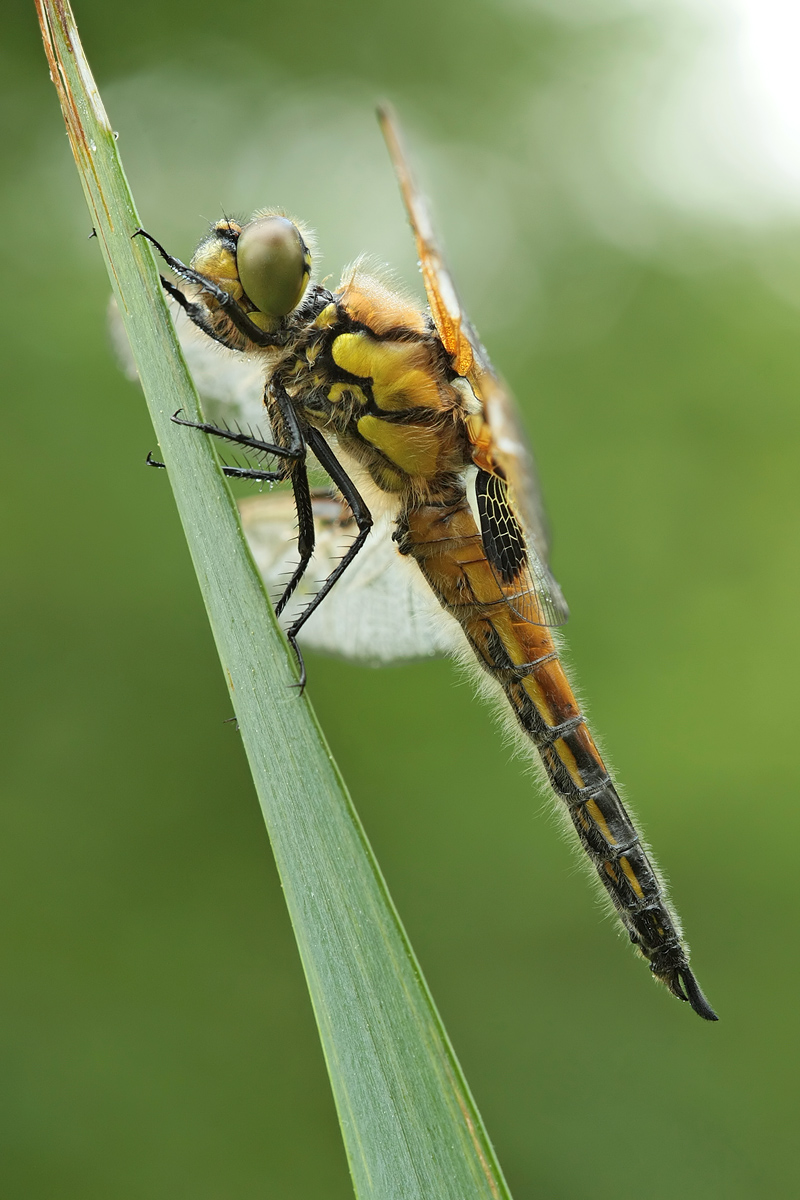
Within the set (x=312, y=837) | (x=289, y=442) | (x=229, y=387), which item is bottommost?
(x=312, y=837)

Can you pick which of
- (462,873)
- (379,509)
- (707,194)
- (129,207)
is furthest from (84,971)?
(707,194)

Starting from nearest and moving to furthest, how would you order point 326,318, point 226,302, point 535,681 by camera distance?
point 226,302 → point 326,318 → point 535,681

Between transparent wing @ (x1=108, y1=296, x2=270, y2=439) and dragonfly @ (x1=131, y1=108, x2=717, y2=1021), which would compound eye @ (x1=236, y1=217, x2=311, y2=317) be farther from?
transparent wing @ (x1=108, y1=296, x2=270, y2=439)

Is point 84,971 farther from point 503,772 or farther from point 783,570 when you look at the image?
point 783,570

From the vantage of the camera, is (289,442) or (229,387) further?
(229,387)

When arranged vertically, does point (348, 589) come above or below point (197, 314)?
below

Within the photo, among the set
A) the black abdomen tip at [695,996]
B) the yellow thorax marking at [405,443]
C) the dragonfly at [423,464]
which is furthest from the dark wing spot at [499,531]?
the black abdomen tip at [695,996]

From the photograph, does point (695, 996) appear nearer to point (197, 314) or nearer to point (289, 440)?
point (289, 440)

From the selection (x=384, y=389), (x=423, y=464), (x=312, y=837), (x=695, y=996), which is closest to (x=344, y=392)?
(x=384, y=389)

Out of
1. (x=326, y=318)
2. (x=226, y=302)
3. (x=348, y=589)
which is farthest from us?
(x=348, y=589)
